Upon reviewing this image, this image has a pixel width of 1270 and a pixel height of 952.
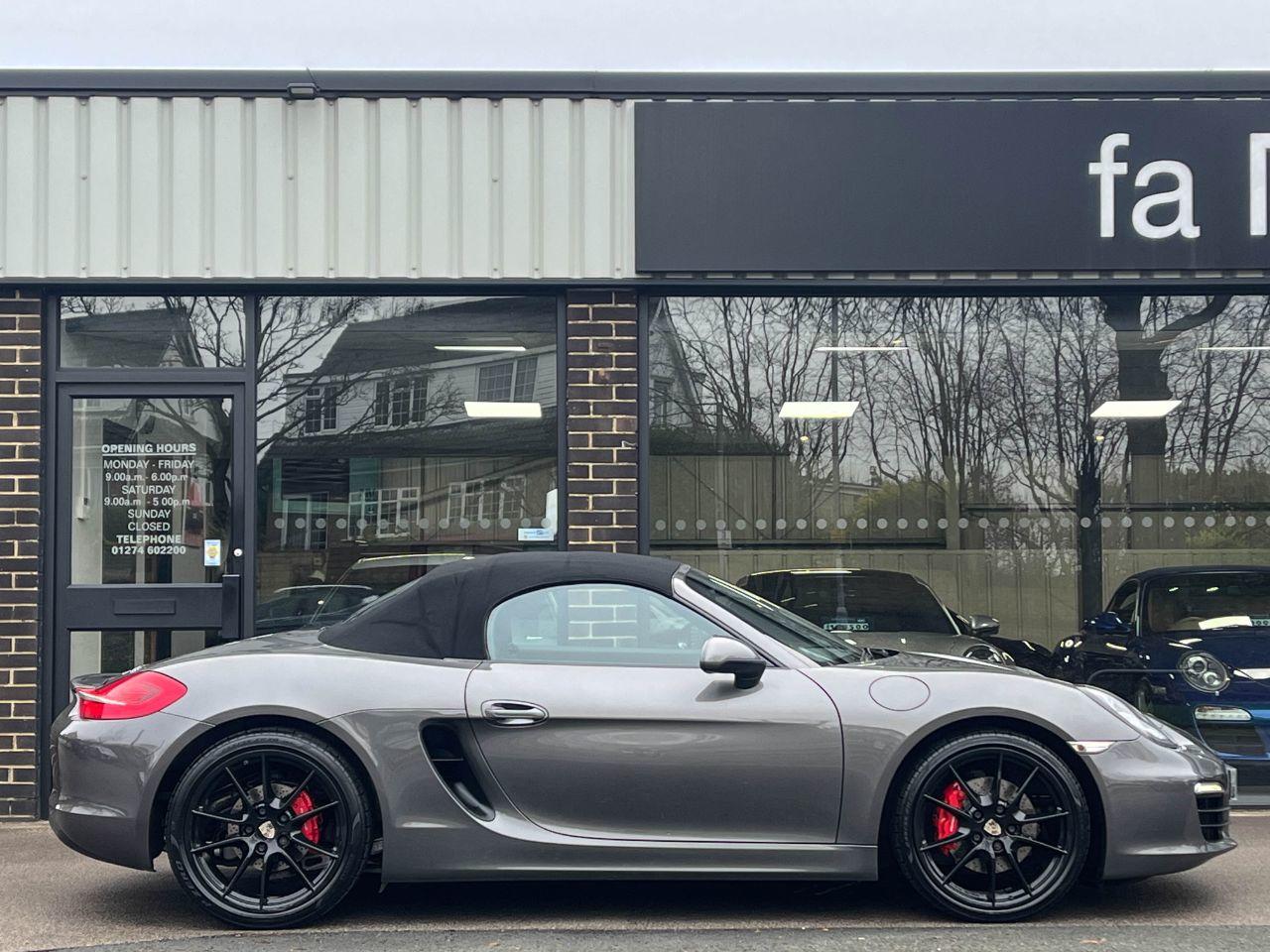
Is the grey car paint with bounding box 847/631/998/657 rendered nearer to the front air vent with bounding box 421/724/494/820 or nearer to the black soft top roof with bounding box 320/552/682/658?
the black soft top roof with bounding box 320/552/682/658

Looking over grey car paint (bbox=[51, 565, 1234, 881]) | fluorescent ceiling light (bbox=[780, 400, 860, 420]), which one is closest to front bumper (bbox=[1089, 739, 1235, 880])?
grey car paint (bbox=[51, 565, 1234, 881])

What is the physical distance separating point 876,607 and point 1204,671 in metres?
1.85

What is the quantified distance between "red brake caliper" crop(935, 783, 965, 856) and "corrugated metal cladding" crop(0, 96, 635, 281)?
3744mm

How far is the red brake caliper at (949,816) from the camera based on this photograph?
4.75 meters

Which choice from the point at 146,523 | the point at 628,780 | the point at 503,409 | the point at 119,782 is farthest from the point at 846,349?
the point at 119,782

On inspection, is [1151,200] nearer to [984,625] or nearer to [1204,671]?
[984,625]

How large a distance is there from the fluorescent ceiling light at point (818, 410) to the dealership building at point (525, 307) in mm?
346

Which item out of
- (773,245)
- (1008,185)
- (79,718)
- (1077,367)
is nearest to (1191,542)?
(1077,367)

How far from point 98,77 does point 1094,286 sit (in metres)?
5.66

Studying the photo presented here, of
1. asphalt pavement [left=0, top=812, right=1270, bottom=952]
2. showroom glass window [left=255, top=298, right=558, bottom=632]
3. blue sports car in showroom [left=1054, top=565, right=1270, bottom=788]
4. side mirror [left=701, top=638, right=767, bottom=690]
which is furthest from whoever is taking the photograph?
showroom glass window [left=255, top=298, right=558, bottom=632]

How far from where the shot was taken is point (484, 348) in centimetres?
773

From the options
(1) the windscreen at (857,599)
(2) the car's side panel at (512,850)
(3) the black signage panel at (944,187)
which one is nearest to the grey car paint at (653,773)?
(2) the car's side panel at (512,850)

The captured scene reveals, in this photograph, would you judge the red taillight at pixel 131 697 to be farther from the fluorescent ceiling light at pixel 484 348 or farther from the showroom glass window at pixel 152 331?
the fluorescent ceiling light at pixel 484 348

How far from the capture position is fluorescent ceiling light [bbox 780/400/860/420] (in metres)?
7.93
